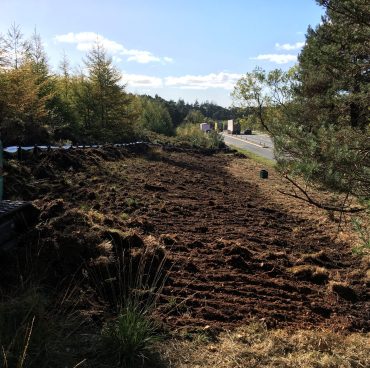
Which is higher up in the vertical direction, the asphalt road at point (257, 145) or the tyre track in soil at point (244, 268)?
the tyre track in soil at point (244, 268)

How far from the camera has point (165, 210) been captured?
340 inches

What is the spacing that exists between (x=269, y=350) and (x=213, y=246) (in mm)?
2907

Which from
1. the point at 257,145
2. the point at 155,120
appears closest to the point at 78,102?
the point at 155,120

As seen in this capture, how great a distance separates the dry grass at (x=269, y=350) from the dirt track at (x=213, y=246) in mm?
272

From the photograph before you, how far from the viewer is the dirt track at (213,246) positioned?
4.57 m

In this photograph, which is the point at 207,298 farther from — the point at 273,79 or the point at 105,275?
the point at 273,79

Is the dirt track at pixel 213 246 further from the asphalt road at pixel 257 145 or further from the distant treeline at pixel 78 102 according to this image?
the asphalt road at pixel 257 145

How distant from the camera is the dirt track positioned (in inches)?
180

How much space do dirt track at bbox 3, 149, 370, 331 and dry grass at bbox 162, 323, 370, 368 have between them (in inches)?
10.7

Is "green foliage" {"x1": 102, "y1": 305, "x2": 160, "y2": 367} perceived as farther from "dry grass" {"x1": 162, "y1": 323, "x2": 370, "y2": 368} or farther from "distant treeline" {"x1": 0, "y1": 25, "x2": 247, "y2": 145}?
"distant treeline" {"x1": 0, "y1": 25, "x2": 247, "y2": 145}

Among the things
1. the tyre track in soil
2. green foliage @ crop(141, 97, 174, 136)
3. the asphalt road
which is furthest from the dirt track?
green foliage @ crop(141, 97, 174, 136)

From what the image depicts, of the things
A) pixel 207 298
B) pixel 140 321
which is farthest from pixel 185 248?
pixel 140 321

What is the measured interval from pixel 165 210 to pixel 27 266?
449 cm

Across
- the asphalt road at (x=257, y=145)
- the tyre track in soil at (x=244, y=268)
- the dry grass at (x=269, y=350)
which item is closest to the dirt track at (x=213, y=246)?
the tyre track in soil at (x=244, y=268)
